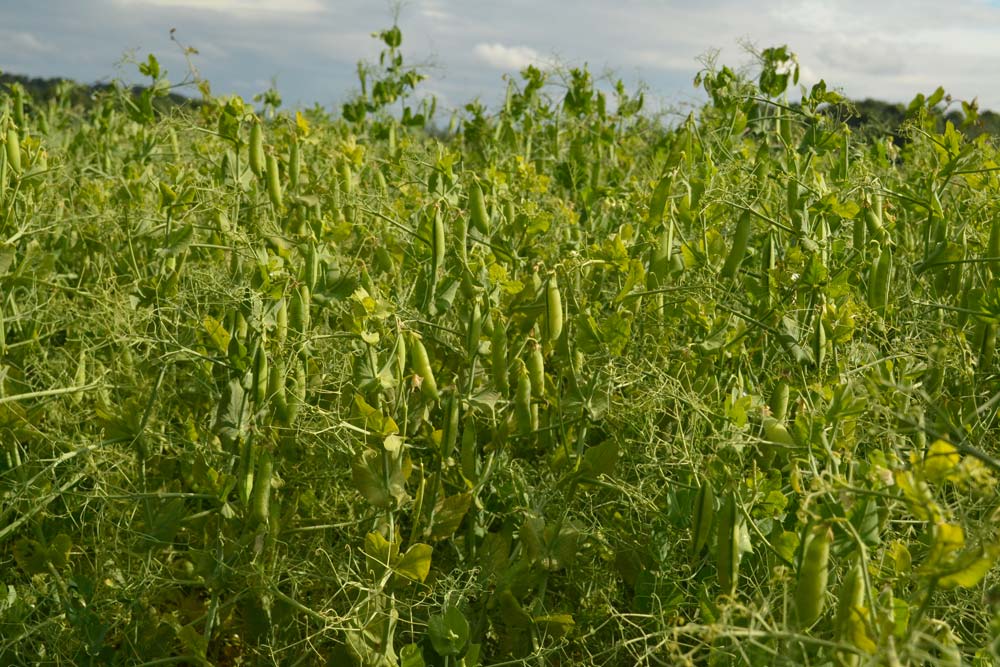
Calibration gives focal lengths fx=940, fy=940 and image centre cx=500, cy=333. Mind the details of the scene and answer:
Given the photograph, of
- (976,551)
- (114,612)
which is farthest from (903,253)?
(114,612)

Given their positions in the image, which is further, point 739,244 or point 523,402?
point 739,244

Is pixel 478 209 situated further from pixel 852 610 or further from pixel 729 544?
pixel 852 610

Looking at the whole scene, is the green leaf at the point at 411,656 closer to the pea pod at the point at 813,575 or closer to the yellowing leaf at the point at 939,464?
the pea pod at the point at 813,575

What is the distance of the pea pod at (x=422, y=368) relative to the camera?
1.73 metres

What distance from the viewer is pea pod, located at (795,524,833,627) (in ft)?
3.63

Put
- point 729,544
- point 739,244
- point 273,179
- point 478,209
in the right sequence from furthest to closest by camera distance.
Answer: point 273,179
point 478,209
point 739,244
point 729,544

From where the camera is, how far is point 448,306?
1.95 m

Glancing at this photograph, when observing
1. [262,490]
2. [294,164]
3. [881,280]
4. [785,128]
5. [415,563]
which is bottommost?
[415,563]

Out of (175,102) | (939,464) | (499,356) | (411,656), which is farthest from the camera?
(175,102)

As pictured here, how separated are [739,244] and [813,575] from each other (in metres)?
1.01

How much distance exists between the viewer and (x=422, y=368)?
175 cm

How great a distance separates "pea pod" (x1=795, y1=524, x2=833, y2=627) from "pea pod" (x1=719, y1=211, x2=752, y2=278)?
3.08 feet

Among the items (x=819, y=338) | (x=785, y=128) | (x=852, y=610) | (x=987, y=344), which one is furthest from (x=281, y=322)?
(x=785, y=128)

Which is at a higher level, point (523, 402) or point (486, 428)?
point (523, 402)
